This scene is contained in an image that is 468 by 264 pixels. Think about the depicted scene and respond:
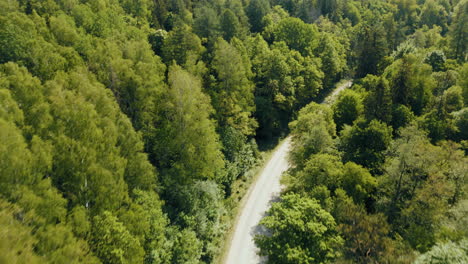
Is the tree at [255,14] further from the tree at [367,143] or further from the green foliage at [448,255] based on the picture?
the green foliage at [448,255]

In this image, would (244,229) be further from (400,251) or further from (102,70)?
(102,70)

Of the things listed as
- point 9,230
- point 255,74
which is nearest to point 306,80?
point 255,74

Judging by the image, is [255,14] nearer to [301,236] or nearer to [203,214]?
[203,214]

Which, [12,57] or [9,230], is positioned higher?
[12,57]

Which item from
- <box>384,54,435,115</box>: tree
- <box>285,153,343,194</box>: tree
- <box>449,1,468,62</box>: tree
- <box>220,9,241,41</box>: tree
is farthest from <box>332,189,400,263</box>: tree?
<box>449,1,468,62</box>: tree

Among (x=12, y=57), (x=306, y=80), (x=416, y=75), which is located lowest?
(x=306, y=80)

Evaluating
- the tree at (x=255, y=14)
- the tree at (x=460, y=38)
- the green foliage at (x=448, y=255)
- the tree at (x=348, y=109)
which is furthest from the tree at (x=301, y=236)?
the tree at (x=460, y=38)

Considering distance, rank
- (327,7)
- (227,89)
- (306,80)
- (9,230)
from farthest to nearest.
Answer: (327,7) < (306,80) < (227,89) < (9,230)

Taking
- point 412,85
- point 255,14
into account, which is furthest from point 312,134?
point 255,14
